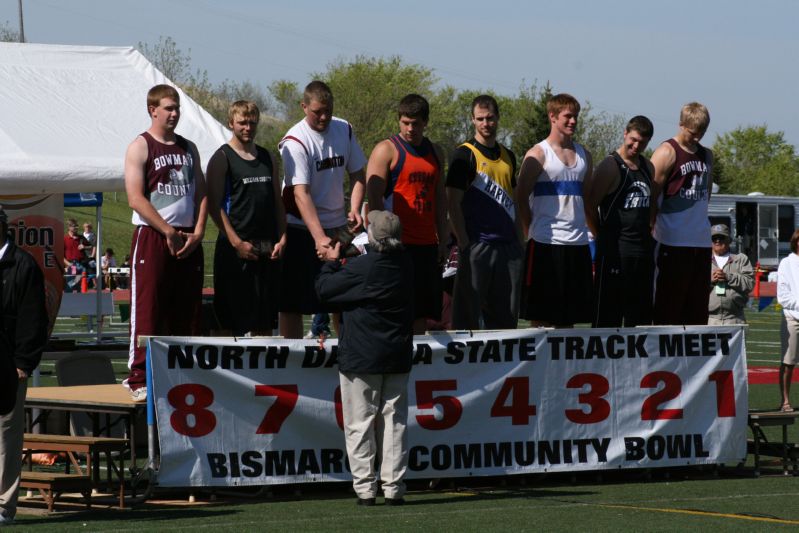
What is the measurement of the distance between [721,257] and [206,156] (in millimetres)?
6712

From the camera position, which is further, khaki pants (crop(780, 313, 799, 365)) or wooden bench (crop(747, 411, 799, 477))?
khaki pants (crop(780, 313, 799, 365))

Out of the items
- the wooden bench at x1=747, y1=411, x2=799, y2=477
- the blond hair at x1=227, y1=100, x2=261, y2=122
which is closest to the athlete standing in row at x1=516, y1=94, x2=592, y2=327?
the wooden bench at x1=747, y1=411, x2=799, y2=477

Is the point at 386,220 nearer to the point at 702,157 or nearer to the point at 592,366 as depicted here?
the point at 592,366

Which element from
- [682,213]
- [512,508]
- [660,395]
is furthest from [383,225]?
[682,213]

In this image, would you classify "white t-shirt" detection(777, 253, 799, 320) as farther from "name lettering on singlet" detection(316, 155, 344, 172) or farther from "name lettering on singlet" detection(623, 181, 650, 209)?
"name lettering on singlet" detection(316, 155, 344, 172)

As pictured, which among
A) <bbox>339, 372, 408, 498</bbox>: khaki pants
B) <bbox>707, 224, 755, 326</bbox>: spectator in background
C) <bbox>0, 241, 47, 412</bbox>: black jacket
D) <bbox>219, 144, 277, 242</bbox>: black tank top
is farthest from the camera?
<bbox>707, 224, 755, 326</bbox>: spectator in background

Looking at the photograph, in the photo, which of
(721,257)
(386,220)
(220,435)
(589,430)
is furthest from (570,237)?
(721,257)

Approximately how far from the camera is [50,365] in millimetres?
21766

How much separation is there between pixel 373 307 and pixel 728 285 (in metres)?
7.69

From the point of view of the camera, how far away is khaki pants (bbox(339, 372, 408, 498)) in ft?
30.0

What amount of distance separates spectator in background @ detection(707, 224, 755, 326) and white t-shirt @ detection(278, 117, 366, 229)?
254 inches

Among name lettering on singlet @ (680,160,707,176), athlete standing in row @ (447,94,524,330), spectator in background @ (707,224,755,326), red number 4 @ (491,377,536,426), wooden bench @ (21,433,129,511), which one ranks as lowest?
wooden bench @ (21,433,129,511)

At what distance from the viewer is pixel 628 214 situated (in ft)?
36.1

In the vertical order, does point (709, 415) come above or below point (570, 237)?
below
